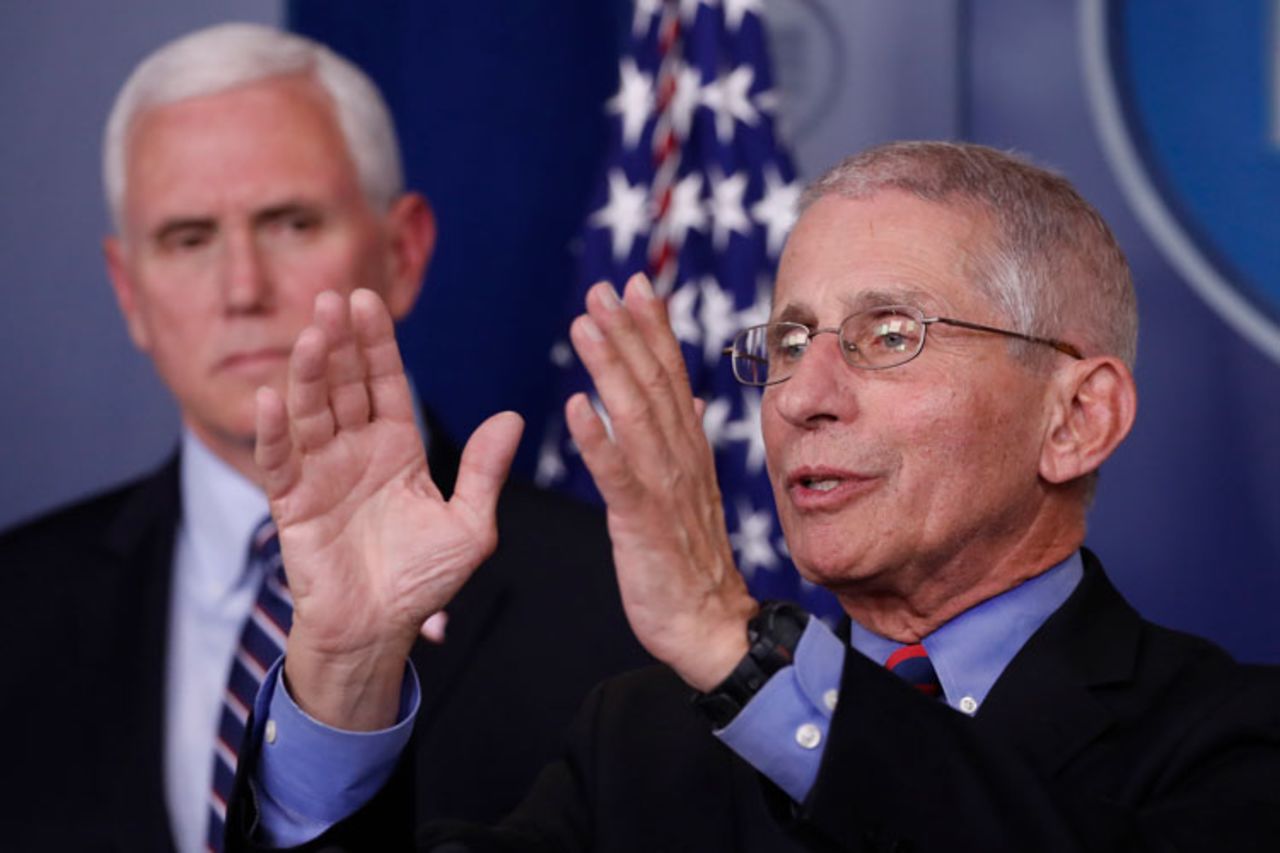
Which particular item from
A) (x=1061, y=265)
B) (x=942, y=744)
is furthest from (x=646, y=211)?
(x=942, y=744)

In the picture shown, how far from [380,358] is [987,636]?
29.4 inches

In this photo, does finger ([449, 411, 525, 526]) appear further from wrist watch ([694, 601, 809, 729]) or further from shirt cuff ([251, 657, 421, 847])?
wrist watch ([694, 601, 809, 729])

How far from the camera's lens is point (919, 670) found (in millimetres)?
2152

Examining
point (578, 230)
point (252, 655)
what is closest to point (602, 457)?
point (252, 655)

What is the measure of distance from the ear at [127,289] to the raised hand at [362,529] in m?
1.45

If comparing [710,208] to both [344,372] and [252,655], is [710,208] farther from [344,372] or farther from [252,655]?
[344,372]

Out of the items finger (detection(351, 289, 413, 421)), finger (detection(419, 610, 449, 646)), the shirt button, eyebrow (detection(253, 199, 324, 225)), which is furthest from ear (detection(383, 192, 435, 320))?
the shirt button

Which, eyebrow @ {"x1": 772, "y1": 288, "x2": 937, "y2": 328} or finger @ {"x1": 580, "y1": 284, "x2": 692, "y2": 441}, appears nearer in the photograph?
finger @ {"x1": 580, "y1": 284, "x2": 692, "y2": 441}

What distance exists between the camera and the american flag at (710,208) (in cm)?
377

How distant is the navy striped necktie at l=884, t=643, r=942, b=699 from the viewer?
7.04 feet

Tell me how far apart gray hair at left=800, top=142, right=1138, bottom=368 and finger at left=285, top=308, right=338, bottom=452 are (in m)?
0.65

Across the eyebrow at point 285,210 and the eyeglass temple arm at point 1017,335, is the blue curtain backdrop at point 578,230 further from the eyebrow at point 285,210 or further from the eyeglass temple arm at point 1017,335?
the eyeglass temple arm at point 1017,335

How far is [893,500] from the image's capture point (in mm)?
2080

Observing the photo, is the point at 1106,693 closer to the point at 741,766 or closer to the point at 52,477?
the point at 741,766
